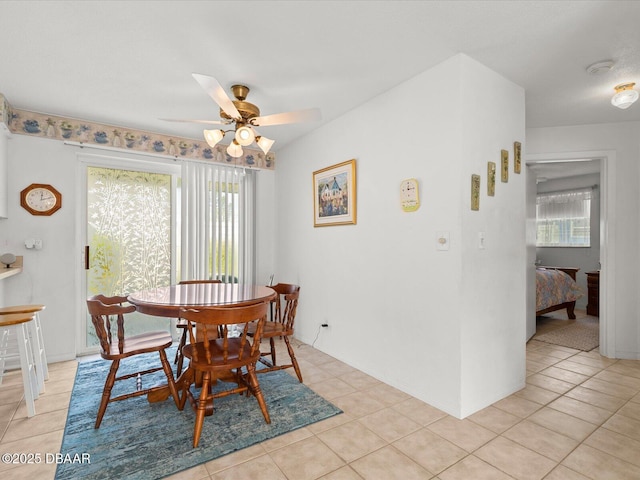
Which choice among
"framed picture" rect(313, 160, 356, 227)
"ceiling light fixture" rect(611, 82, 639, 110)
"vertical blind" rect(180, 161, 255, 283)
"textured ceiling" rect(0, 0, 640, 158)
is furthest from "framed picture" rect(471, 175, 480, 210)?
"vertical blind" rect(180, 161, 255, 283)

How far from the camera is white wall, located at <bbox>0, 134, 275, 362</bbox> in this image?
10.3 ft

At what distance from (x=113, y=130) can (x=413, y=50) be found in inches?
123

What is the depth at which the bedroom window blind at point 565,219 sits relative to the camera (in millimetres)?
6176

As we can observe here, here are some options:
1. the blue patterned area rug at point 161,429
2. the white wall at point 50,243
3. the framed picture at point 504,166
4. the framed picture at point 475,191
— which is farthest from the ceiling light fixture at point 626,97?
the white wall at point 50,243

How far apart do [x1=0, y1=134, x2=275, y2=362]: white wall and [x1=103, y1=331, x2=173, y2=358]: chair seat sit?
1.49 m

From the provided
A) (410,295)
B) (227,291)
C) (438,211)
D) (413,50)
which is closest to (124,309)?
(227,291)

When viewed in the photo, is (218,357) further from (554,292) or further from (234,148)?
(554,292)

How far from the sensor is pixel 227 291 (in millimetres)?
2748

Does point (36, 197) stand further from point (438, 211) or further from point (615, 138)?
point (615, 138)

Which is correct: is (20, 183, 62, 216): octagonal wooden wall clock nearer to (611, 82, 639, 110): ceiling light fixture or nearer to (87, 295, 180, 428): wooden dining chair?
(87, 295, 180, 428): wooden dining chair

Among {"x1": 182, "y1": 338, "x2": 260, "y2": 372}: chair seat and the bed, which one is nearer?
{"x1": 182, "y1": 338, "x2": 260, "y2": 372}: chair seat

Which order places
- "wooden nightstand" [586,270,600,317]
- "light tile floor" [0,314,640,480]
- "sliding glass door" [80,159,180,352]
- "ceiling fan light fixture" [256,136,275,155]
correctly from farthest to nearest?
"wooden nightstand" [586,270,600,317]
"sliding glass door" [80,159,180,352]
"ceiling fan light fixture" [256,136,275,155]
"light tile floor" [0,314,640,480]

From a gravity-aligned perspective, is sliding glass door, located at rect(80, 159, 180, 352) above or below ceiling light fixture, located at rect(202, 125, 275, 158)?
below

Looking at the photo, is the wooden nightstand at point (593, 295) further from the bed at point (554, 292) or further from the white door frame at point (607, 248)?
the white door frame at point (607, 248)
